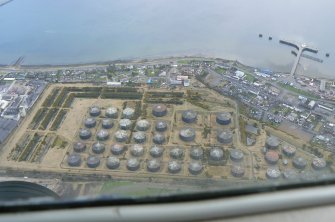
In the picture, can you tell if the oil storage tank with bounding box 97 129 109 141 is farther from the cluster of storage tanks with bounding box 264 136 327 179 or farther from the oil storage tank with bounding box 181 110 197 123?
the cluster of storage tanks with bounding box 264 136 327 179

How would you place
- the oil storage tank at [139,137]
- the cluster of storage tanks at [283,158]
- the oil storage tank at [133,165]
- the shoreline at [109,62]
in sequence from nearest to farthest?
the cluster of storage tanks at [283,158] < the oil storage tank at [133,165] < the oil storage tank at [139,137] < the shoreline at [109,62]

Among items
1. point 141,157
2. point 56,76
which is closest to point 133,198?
point 141,157

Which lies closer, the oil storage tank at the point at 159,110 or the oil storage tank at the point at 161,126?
the oil storage tank at the point at 161,126

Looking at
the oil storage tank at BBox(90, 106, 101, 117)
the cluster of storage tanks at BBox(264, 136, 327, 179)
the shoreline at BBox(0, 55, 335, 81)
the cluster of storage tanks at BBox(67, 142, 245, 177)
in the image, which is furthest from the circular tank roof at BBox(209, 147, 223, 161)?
the shoreline at BBox(0, 55, 335, 81)

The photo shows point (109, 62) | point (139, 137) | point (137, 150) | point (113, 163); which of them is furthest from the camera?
point (109, 62)

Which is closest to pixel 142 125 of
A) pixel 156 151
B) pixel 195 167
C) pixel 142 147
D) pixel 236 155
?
pixel 142 147

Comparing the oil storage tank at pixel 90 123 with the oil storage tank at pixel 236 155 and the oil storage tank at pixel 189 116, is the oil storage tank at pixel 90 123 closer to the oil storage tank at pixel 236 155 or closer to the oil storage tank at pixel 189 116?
the oil storage tank at pixel 189 116

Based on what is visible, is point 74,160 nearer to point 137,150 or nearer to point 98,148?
point 98,148

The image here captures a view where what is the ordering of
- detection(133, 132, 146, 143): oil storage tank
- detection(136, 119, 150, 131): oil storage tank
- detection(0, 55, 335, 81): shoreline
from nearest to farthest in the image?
detection(133, 132, 146, 143): oil storage tank < detection(136, 119, 150, 131): oil storage tank < detection(0, 55, 335, 81): shoreline

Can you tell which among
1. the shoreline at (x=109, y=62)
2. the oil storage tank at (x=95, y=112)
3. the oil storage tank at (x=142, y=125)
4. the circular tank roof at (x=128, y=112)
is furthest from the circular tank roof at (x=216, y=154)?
the shoreline at (x=109, y=62)
